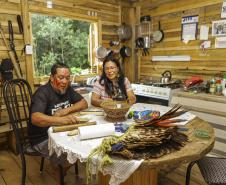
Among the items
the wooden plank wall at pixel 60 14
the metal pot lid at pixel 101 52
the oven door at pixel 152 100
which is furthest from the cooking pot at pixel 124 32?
the oven door at pixel 152 100

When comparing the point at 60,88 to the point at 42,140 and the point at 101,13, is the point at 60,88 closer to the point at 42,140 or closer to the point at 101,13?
the point at 42,140

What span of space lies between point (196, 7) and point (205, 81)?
1.21 meters

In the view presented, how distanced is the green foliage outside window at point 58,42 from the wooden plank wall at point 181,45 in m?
1.28

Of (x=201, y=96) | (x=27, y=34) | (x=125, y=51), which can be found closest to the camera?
(x=201, y=96)

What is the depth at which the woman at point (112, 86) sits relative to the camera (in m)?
2.45

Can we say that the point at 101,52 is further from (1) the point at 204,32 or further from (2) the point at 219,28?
(2) the point at 219,28

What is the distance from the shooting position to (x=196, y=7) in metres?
3.35

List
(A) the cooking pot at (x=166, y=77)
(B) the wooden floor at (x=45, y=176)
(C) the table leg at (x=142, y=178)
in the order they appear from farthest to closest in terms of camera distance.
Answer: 1. (A) the cooking pot at (x=166, y=77)
2. (B) the wooden floor at (x=45, y=176)
3. (C) the table leg at (x=142, y=178)

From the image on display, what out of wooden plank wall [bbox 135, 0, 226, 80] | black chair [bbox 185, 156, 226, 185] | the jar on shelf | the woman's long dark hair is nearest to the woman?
the woman's long dark hair

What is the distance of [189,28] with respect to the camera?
11.4ft

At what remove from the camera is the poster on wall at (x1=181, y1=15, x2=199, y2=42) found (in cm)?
339

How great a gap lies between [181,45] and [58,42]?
2167 mm

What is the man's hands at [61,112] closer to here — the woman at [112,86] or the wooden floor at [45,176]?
the woman at [112,86]

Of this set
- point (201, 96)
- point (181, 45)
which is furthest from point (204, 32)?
point (201, 96)
